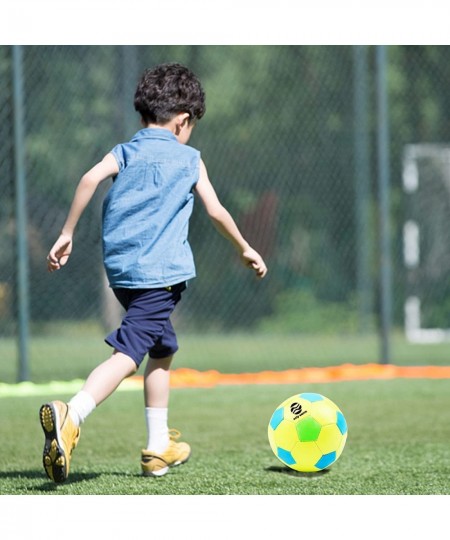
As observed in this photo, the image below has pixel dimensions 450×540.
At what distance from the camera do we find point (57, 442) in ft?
11.2

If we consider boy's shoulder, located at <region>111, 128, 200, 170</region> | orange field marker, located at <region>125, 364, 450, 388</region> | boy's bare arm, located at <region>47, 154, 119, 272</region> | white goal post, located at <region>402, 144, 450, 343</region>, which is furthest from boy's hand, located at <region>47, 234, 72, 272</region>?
white goal post, located at <region>402, 144, 450, 343</region>

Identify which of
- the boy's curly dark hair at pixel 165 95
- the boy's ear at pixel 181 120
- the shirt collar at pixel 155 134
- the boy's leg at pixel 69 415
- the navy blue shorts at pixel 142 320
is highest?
the boy's curly dark hair at pixel 165 95

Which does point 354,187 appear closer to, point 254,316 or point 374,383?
point 254,316

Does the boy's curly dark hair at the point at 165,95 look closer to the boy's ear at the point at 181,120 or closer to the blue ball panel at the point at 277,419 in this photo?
the boy's ear at the point at 181,120

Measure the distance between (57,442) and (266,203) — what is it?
7.89m

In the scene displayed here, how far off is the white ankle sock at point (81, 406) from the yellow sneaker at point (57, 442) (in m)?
0.09

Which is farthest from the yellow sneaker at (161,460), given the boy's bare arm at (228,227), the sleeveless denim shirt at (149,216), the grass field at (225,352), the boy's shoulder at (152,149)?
the grass field at (225,352)

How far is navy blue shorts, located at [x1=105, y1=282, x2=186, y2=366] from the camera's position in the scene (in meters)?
3.84

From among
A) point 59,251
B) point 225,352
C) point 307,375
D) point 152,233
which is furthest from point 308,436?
point 225,352

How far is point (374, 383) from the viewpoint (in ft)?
24.4

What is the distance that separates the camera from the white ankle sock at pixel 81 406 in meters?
3.60

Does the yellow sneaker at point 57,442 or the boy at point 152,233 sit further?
the boy at point 152,233

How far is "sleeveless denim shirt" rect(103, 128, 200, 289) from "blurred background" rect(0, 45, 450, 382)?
376 centimetres

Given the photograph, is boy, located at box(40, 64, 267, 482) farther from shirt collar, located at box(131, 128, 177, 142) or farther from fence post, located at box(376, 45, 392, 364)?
fence post, located at box(376, 45, 392, 364)
